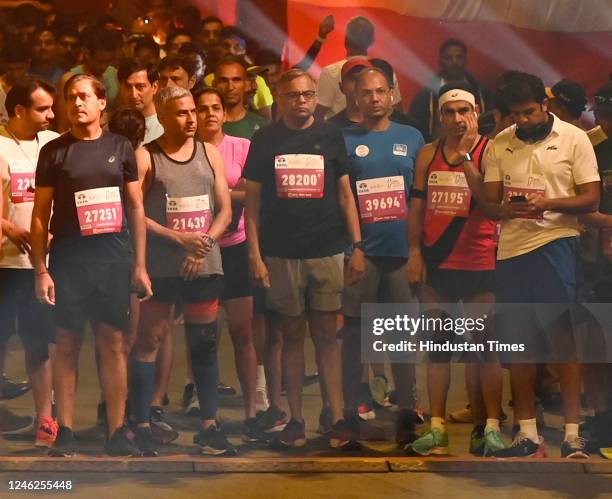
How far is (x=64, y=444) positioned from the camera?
6254 millimetres

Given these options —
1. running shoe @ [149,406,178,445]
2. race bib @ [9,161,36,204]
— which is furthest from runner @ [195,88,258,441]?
race bib @ [9,161,36,204]

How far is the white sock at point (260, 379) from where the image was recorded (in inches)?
252

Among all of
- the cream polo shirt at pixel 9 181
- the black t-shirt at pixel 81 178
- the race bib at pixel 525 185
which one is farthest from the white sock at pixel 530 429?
the cream polo shirt at pixel 9 181

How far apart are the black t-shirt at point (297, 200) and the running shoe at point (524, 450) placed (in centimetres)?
84

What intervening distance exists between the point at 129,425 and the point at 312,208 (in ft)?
2.96

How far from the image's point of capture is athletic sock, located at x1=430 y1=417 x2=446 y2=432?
6320mm

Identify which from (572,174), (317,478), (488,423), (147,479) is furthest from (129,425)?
(572,174)

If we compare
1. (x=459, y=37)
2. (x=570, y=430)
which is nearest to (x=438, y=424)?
(x=570, y=430)

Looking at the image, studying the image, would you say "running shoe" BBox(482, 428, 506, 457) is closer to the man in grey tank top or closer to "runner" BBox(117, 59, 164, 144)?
the man in grey tank top

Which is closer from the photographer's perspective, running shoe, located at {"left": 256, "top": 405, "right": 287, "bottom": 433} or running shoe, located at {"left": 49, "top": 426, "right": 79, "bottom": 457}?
running shoe, located at {"left": 49, "top": 426, "right": 79, "bottom": 457}

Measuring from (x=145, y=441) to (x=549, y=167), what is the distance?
1539 millimetres

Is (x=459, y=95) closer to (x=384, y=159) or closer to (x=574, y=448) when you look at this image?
(x=384, y=159)

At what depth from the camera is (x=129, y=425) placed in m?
6.29

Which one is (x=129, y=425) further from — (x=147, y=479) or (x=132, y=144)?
(x=132, y=144)
